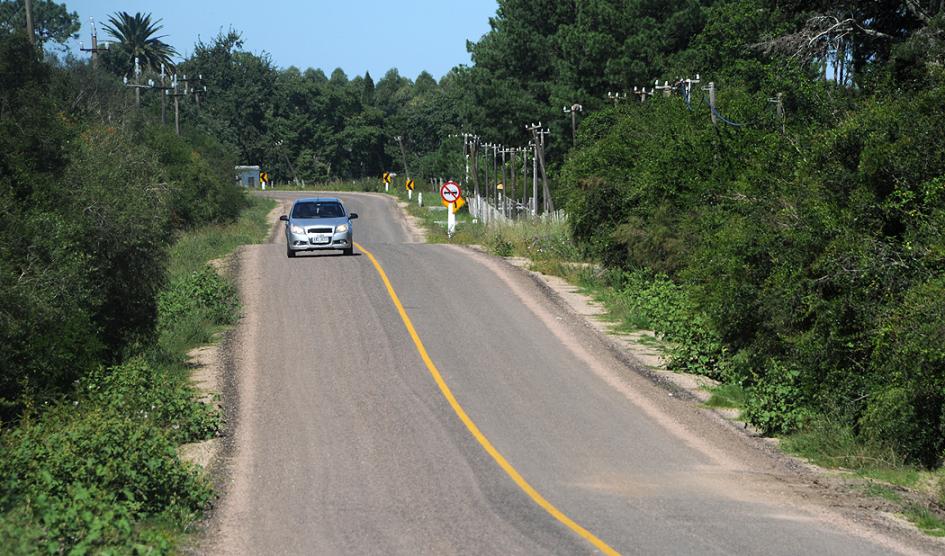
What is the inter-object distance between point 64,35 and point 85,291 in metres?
163

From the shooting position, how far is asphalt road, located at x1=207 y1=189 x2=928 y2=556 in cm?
1177

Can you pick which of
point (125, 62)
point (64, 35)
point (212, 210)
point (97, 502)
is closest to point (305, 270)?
point (97, 502)

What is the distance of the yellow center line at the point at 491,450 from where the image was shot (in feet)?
38.2

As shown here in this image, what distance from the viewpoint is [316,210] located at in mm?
37938

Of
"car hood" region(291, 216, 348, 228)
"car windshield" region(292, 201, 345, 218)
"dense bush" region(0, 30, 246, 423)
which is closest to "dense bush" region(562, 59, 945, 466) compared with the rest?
"dense bush" region(0, 30, 246, 423)

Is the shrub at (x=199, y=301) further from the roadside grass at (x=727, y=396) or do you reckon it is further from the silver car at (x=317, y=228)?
the roadside grass at (x=727, y=396)

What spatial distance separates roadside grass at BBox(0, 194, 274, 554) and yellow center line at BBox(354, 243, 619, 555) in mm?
3602

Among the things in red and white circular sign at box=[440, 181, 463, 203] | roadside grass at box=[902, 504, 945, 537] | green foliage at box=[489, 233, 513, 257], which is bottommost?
roadside grass at box=[902, 504, 945, 537]

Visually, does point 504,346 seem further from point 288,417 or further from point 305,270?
point 305,270

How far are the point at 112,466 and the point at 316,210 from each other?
25.4 m

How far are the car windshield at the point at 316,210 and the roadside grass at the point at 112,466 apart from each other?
14251 mm

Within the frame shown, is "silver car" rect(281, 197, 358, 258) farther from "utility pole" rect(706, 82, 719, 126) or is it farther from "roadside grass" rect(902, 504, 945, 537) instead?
"roadside grass" rect(902, 504, 945, 537)

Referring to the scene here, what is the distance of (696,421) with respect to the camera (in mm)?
18312

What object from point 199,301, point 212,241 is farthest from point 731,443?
point 212,241
